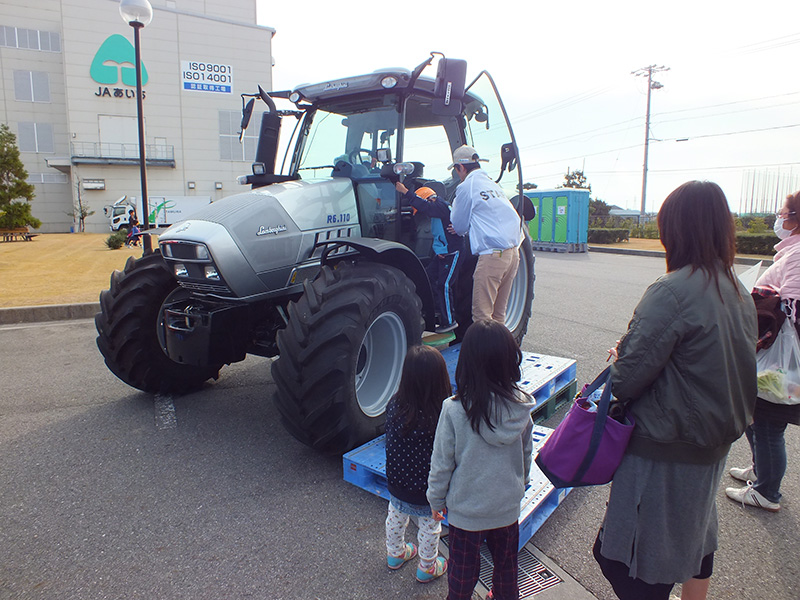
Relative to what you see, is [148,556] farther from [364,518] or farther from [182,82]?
[182,82]

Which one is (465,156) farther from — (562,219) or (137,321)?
(562,219)

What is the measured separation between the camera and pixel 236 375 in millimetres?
5512

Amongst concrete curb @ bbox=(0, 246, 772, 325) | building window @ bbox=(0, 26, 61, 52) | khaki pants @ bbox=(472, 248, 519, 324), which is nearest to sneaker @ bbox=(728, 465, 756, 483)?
khaki pants @ bbox=(472, 248, 519, 324)

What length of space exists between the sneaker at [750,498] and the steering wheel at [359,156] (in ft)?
11.5

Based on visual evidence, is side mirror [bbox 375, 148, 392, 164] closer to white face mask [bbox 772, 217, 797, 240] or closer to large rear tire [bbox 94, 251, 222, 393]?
large rear tire [bbox 94, 251, 222, 393]

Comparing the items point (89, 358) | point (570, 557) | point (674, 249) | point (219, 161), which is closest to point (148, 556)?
point (570, 557)

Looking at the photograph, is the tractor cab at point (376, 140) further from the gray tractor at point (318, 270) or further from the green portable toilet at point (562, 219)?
the green portable toilet at point (562, 219)

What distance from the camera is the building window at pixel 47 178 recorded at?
3964cm

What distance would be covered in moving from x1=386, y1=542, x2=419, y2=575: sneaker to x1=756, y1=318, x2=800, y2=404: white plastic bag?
1999 millimetres

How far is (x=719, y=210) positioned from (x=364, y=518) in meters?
2.30

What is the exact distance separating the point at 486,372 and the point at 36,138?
47.9m

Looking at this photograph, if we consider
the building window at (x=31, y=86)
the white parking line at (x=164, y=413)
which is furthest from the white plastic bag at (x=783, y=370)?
the building window at (x=31, y=86)

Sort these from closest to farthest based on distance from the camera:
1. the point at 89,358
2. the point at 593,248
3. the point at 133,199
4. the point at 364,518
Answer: the point at 364,518
the point at 89,358
the point at 593,248
the point at 133,199

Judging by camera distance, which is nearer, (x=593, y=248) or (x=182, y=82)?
(x=593, y=248)
